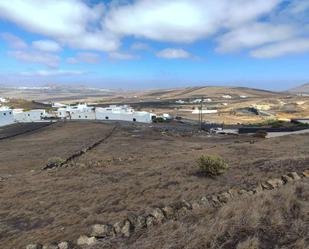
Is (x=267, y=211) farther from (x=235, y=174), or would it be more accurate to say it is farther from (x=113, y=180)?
(x=113, y=180)

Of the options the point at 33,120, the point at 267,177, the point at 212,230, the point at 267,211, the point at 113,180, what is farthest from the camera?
the point at 33,120

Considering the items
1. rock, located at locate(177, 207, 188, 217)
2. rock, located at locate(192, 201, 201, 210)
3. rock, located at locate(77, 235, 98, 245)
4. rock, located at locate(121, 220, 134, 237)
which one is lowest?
rock, located at locate(77, 235, 98, 245)

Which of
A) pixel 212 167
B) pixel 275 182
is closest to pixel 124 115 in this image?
pixel 212 167

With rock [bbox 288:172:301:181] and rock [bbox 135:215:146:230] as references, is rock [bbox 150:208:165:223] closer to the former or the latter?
rock [bbox 135:215:146:230]

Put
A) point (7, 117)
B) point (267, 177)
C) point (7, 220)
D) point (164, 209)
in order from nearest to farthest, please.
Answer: point (164, 209) → point (7, 220) → point (267, 177) → point (7, 117)

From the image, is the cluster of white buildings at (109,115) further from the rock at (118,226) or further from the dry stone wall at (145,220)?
the rock at (118,226)

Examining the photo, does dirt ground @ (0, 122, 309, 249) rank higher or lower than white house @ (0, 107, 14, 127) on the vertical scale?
higher

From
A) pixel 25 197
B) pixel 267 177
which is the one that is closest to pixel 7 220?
pixel 25 197

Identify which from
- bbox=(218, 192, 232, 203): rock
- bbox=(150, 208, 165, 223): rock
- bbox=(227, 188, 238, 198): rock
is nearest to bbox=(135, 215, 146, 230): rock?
bbox=(150, 208, 165, 223): rock

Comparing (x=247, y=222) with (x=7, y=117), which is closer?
(x=247, y=222)
